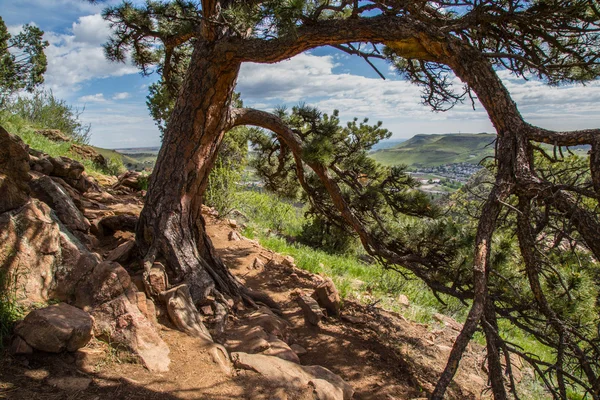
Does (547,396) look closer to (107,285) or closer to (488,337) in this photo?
(488,337)

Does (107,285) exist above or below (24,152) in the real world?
below

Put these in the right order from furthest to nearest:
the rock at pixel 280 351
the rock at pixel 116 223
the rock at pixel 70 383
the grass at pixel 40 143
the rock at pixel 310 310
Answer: the grass at pixel 40 143
the rock at pixel 116 223
the rock at pixel 310 310
the rock at pixel 280 351
the rock at pixel 70 383

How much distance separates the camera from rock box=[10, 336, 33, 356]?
2041 mm

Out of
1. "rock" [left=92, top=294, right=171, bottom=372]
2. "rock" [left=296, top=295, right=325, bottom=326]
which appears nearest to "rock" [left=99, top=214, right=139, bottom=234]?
"rock" [left=92, top=294, right=171, bottom=372]

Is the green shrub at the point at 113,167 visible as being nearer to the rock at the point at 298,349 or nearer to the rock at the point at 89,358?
the rock at the point at 298,349

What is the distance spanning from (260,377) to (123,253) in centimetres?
197

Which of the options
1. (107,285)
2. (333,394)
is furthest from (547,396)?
(107,285)

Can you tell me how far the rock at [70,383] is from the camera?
195cm

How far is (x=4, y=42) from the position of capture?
12750 millimetres

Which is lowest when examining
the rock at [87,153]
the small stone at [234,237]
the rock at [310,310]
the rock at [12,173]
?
the rock at [310,310]

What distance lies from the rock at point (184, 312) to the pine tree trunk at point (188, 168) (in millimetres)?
302

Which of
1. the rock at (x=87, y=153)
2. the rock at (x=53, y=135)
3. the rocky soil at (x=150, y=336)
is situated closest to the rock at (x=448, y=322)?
the rocky soil at (x=150, y=336)

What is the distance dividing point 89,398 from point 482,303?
2.16 metres

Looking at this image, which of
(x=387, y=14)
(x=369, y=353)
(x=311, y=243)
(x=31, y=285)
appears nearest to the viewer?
(x=31, y=285)
